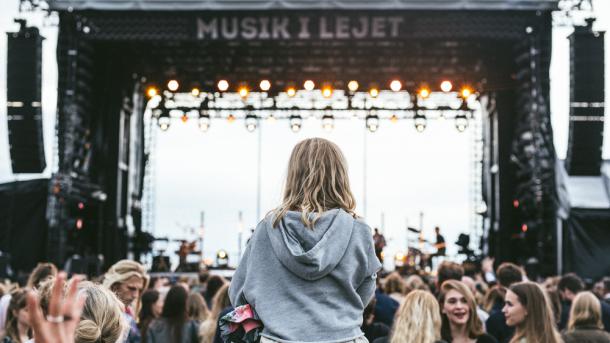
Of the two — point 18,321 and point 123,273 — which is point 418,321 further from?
point 18,321

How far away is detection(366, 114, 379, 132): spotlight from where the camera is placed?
77.3 ft

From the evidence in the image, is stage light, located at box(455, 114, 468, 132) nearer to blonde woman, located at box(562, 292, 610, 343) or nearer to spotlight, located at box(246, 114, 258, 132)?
spotlight, located at box(246, 114, 258, 132)

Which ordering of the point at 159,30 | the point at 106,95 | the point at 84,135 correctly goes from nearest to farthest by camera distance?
the point at 159,30 < the point at 84,135 < the point at 106,95

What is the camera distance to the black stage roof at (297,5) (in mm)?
16078

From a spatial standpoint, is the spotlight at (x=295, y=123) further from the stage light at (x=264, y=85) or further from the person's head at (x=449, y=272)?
the person's head at (x=449, y=272)

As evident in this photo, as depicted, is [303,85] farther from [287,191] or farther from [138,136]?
[287,191]

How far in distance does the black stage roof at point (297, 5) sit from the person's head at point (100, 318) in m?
13.4

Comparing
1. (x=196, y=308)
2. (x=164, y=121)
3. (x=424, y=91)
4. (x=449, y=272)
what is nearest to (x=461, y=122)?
(x=424, y=91)

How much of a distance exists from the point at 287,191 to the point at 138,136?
20.1 meters

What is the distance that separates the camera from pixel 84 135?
58.8 ft

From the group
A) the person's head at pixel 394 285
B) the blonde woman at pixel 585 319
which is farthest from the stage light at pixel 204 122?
the blonde woman at pixel 585 319

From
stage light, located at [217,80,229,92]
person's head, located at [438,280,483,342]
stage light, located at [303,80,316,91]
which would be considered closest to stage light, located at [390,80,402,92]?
stage light, located at [303,80,316,91]

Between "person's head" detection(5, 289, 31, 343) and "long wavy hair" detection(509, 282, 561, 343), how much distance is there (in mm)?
3273

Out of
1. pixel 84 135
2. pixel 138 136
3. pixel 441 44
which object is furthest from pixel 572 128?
pixel 138 136
